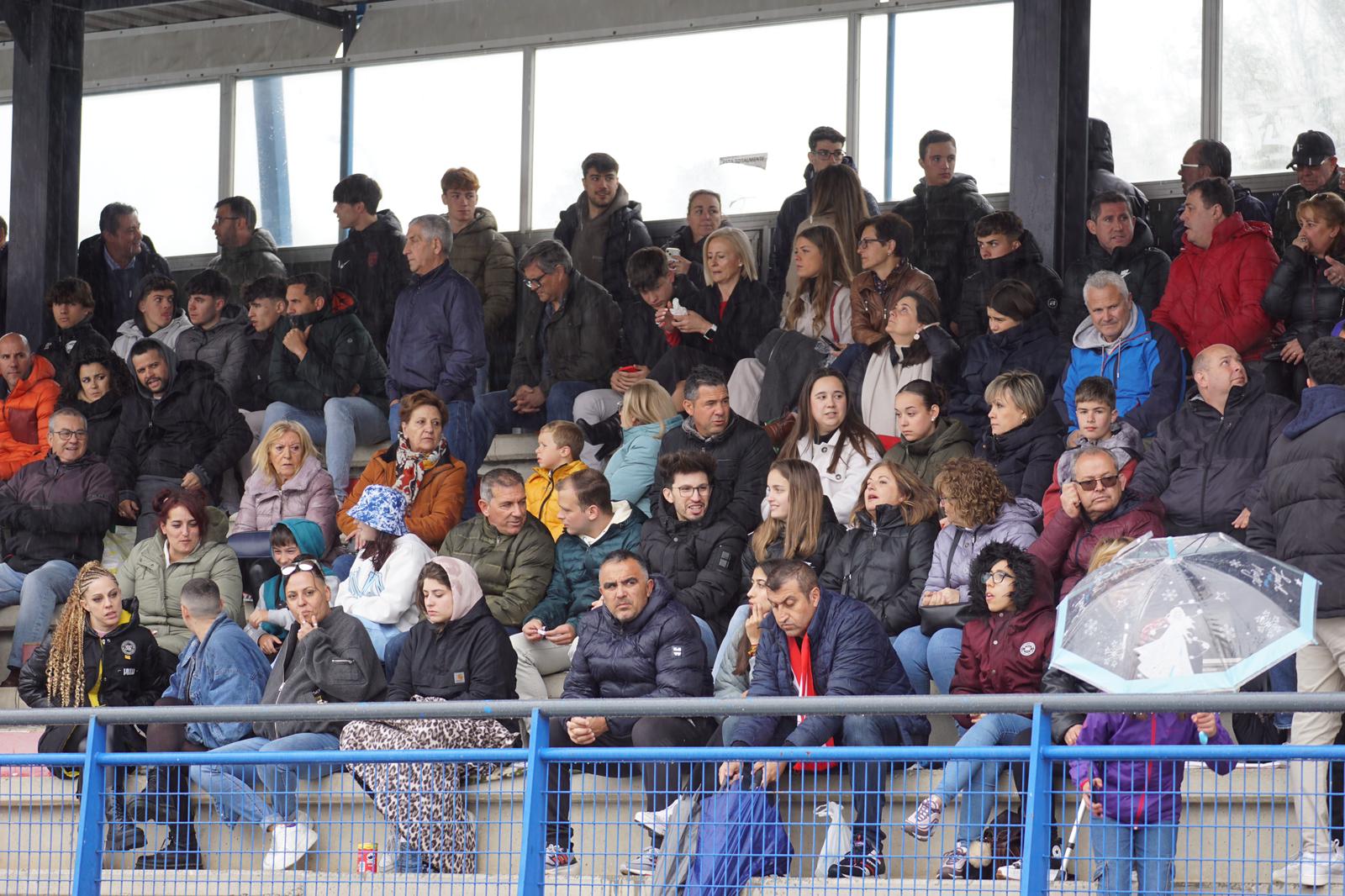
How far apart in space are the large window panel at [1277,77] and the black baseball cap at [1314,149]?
1.34 metres

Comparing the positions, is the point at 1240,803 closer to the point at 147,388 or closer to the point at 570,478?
the point at 570,478

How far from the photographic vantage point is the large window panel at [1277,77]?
40.7 feet

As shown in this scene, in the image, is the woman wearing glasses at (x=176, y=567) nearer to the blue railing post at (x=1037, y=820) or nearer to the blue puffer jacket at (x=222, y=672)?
the blue puffer jacket at (x=222, y=672)

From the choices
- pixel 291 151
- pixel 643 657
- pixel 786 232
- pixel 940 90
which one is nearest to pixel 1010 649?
pixel 643 657

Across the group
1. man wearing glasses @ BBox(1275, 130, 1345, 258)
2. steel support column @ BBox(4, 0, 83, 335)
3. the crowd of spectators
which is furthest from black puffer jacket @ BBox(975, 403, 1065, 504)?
steel support column @ BBox(4, 0, 83, 335)

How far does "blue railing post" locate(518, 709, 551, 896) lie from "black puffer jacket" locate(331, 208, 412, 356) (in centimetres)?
707

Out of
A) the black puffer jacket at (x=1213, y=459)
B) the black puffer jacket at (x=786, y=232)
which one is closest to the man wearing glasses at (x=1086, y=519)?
the black puffer jacket at (x=1213, y=459)

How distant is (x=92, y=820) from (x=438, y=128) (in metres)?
9.21

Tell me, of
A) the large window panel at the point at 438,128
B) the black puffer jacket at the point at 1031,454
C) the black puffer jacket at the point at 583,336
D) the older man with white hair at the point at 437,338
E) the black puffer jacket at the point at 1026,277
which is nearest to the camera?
the black puffer jacket at the point at 1031,454

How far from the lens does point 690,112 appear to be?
14.1 m

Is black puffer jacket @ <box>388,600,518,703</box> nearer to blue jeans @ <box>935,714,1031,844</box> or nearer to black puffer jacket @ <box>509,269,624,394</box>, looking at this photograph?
blue jeans @ <box>935,714,1031,844</box>

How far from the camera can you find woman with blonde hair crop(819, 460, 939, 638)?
8.20 metres

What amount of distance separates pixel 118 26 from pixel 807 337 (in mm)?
7867

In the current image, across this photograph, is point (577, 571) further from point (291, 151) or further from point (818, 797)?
point (291, 151)
